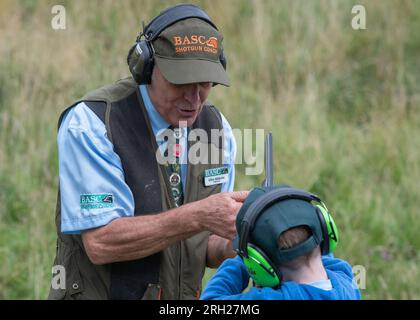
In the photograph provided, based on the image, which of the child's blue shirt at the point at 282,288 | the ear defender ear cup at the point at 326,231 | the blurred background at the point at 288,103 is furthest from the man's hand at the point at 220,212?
the blurred background at the point at 288,103

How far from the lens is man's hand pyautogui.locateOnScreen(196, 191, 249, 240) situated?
3928 mm

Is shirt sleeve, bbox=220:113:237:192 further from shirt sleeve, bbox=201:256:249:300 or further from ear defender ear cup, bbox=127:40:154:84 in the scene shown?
shirt sleeve, bbox=201:256:249:300

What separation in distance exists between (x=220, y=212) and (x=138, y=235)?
36 cm

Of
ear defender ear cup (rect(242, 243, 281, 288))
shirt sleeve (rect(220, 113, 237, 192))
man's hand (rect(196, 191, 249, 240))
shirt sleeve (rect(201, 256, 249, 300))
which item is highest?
shirt sleeve (rect(220, 113, 237, 192))

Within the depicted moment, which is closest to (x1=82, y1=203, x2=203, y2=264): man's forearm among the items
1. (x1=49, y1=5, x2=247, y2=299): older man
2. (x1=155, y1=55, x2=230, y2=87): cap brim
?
(x1=49, y1=5, x2=247, y2=299): older man

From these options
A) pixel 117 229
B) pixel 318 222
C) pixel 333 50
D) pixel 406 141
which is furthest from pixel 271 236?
pixel 333 50

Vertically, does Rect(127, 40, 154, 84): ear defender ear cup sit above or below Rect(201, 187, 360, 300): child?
above

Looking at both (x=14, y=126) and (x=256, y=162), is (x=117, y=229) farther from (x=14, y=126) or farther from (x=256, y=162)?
(x=14, y=126)

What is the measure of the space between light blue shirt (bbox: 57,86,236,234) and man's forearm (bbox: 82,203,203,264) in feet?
0.17

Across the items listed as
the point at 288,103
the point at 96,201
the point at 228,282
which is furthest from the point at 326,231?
the point at 288,103

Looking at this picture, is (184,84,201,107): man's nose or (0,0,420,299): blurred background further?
(0,0,420,299): blurred background

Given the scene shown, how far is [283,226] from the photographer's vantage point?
3193mm

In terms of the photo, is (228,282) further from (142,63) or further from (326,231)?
(142,63)

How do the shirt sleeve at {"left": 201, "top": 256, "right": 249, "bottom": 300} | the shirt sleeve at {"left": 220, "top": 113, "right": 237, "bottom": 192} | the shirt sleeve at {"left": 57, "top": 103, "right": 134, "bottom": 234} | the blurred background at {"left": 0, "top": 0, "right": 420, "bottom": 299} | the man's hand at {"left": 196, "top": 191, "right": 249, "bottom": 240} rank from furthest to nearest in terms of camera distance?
the blurred background at {"left": 0, "top": 0, "right": 420, "bottom": 299}
the shirt sleeve at {"left": 220, "top": 113, "right": 237, "bottom": 192}
the shirt sleeve at {"left": 57, "top": 103, "right": 134, "bottom": 234}
the man's hand at {"left": 196, "top": 191, "right": 249, "bottom": 240}
the shirt sleeve at {"left": 201, "top": 256, "right": 249, "bottom": 300}
